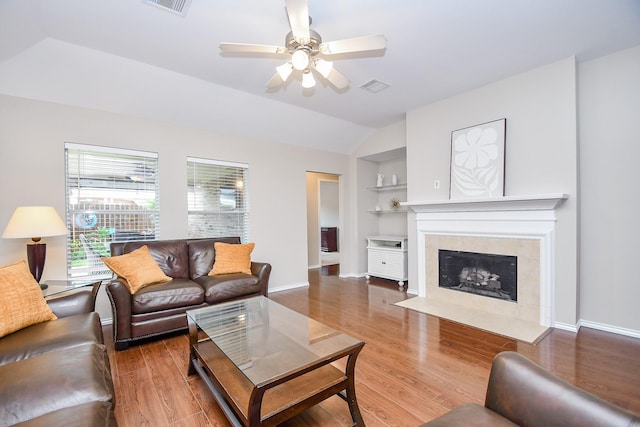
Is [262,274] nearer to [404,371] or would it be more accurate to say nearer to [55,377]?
[404,371]

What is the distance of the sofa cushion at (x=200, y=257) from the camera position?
3504 mm

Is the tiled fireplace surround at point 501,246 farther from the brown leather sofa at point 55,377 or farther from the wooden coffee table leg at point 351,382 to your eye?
the brown leather sofa at point 55,377

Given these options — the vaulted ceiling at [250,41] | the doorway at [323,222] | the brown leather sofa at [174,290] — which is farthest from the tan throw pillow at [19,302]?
the doorway at [323,222]

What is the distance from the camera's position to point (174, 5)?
82.3 inches

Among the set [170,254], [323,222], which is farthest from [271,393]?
[323,222]

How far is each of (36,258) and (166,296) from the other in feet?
4.00

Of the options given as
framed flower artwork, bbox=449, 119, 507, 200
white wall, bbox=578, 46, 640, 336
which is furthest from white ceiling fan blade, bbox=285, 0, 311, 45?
white wall, bbox=578, 46, 640, 336

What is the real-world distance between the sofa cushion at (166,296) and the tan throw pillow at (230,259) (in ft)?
1.53

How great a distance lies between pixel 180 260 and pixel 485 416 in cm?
334

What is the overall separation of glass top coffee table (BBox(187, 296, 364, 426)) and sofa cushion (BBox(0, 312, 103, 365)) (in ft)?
2.12

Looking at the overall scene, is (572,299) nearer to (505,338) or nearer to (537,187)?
(505,338)

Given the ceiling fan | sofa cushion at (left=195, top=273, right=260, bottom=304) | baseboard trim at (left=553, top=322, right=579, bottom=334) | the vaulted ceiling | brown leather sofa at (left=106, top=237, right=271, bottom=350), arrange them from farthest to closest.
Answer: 1. sofa cushion at (left=195, top=273, right=260, bottom=304)
2. baseboard trim at (left=553, top=322, right=579, bottom=334)
3. brown leather sofa at (left=106, top=237, right=271, bottom=350)
4. the vaulted ceiling
5. the ceiling fan

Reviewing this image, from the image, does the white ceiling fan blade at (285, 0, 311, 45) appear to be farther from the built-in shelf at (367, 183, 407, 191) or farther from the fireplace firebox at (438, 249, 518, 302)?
the built-in shelf at (367, 183, 407, 191)

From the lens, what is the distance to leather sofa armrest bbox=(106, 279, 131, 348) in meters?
2.58
